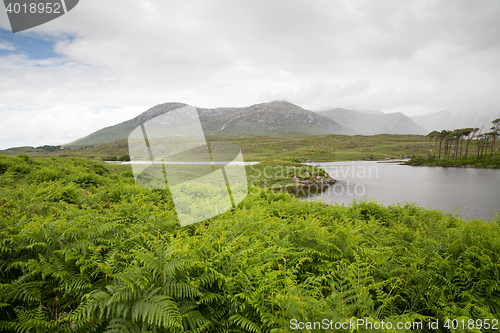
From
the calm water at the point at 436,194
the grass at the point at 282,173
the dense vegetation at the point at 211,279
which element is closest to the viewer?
the dense vegetation at the point at 211,279

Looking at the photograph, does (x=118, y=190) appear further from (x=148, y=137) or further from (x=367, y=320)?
(x=367, y=320)

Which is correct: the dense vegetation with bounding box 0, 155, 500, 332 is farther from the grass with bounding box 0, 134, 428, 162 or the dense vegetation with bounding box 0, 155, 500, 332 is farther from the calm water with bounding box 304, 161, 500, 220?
the grass with bounding box 0, 134, 428, 162

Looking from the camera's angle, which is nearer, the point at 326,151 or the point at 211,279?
the point at 211,279

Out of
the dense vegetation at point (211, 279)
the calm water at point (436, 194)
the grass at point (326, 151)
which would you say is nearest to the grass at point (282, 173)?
the calm water at point (436, 194)

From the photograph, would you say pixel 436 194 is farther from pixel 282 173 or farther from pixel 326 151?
pixel 326 151

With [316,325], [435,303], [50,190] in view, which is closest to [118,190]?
[50,190]

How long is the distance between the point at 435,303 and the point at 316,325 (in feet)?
9.43

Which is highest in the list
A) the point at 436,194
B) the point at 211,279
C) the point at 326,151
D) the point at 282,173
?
the point at 326,151

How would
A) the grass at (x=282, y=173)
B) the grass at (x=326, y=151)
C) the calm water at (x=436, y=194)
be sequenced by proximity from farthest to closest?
the grass at (x=326, y=151), the grass at (x=282, y=173), the calm water at (x=436, y=194)

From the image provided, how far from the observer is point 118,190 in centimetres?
865

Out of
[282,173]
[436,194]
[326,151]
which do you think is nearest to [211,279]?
[436,194]

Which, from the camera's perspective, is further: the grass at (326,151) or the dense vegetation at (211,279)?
the grass at (326,151)

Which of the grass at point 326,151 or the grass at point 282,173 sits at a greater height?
the grass at point 326,151

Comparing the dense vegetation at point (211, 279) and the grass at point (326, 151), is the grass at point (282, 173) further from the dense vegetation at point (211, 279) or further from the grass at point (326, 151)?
the grass at point (326, 151)
